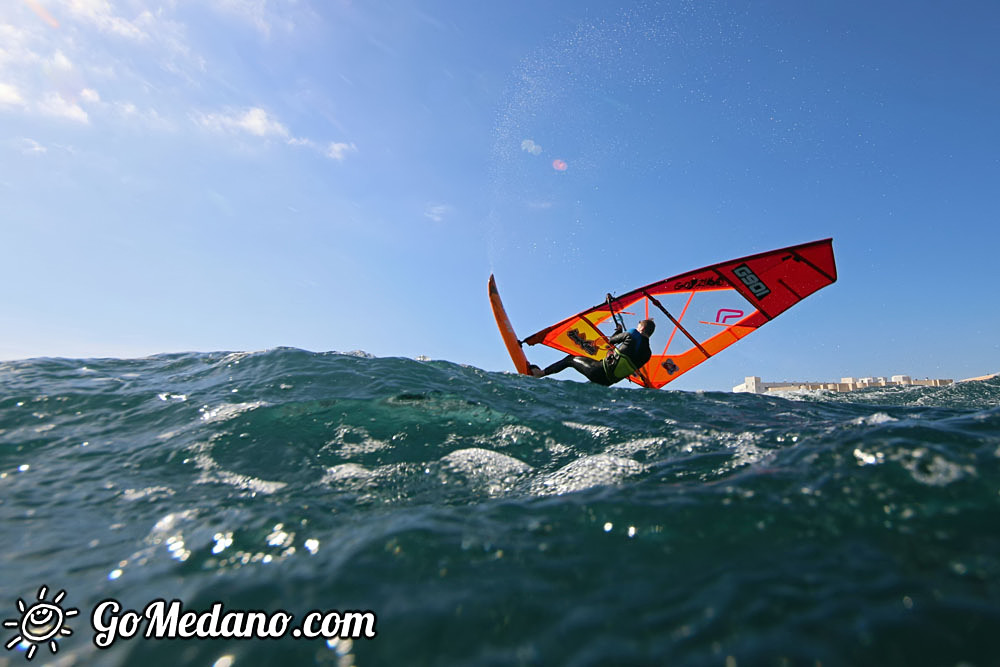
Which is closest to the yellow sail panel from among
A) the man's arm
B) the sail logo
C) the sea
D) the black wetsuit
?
the black wetsuit

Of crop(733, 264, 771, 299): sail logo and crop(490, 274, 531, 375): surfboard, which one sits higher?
crop(733, 264, 771, 299): sail logo

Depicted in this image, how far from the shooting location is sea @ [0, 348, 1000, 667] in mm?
1616

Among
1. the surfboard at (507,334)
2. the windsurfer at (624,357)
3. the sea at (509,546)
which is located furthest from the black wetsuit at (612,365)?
the sea at (509,546)

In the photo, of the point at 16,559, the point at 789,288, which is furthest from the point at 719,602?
the point at 789,288

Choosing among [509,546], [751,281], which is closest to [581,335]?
[751,281]

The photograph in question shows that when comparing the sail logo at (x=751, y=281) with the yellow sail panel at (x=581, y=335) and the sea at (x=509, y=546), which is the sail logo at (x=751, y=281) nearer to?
the yellow sail panel at (x=581, y=335)

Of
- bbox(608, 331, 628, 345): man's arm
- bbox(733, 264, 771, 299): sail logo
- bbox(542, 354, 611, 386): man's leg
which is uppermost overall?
bbox(733, 264, 771, 299): sail logo

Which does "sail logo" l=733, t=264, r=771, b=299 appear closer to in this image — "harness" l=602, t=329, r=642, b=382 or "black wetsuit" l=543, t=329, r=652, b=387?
"black wetsuit" l=543, t=329, r=652, b=387

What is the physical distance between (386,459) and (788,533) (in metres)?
3.00

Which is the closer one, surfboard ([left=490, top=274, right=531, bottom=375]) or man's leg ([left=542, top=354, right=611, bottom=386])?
man's leg ([left=542, top=354, right=611, bottom=386])

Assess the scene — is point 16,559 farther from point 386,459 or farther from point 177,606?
point 386,459

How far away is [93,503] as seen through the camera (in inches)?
128

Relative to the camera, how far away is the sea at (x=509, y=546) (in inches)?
63.6

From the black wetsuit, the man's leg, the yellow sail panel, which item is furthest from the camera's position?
the yellow sail panel
